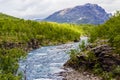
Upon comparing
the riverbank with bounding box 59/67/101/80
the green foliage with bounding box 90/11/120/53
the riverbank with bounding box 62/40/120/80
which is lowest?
the riverbank with bounding box 59/67/101/80

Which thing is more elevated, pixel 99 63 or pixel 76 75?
pixel 99 63

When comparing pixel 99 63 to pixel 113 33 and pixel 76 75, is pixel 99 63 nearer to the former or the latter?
pixel 76 75

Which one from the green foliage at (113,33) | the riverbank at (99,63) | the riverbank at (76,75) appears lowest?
the riverbank at (76,75)

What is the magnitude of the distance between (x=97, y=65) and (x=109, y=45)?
21.9 feet

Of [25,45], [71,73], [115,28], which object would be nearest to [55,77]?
[71,73]

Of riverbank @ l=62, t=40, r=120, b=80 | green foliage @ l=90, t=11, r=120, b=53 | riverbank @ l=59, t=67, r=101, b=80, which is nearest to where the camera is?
riverbank @ l=62, t=40, r=120, b=80

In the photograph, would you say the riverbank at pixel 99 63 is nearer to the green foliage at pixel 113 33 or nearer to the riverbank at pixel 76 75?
the riverbank at pixel 76 75

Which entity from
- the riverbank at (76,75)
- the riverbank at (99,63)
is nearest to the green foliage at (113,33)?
the riverbank at (99,63)

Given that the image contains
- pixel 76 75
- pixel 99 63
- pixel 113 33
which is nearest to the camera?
pixel 76 75

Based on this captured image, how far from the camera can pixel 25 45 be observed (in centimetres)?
18675

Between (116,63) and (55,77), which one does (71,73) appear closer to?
(55,77)

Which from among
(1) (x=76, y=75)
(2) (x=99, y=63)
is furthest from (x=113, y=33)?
(1) (x=76, y=75)

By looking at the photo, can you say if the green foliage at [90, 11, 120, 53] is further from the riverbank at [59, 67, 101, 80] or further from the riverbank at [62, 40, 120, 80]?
the riverbank at [59, 67, 101, 80]

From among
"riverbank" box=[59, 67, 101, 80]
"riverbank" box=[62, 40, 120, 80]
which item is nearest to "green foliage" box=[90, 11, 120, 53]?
"riverbank" box=[62, 40, 120, 80]
